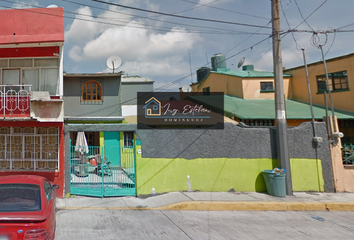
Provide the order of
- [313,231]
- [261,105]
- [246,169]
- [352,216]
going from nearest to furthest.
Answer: [313,231]
[352,216]
[246,169]
[261,105]

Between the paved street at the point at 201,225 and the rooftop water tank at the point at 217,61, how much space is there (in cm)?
1579

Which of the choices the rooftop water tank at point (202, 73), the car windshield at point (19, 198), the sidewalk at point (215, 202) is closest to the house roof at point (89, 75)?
the sidewalk at point (215, 202)

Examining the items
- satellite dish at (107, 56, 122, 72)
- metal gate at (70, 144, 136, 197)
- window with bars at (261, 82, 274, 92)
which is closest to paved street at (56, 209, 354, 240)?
metal gate at (70, 144, 136, 197)

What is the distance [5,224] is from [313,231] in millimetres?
6594

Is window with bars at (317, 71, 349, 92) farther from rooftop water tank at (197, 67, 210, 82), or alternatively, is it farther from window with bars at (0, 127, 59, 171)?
window with bars at (0, 127, 59, 171)

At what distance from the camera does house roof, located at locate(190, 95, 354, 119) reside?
12.2m

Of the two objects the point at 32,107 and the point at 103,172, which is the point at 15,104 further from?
the point at 103,172

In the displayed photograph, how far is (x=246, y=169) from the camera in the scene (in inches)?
342

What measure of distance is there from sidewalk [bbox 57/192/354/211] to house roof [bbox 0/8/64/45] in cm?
→ 600

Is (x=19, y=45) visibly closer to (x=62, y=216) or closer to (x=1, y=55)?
(x=1, y=55)

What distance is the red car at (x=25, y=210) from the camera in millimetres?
3549

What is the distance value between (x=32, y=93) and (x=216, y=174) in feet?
23.0

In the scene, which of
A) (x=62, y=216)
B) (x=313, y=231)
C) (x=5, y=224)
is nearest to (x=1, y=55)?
(x=62, y=216)

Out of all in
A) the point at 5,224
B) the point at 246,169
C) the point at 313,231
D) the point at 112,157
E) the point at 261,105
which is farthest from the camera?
the point at 261,105
